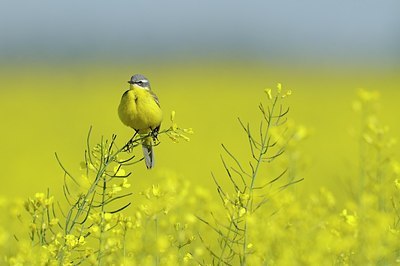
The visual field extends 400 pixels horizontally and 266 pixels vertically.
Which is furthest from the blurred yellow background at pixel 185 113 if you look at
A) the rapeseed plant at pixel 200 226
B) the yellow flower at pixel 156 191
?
the yellow flower at pixel 156 191

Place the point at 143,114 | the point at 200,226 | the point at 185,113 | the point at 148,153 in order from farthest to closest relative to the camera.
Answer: the point at 185,113 < the point at 148,153 < the point at 143,114 < the point at 200,226

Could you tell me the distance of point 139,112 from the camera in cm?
541

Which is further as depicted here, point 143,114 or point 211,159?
point 211,159

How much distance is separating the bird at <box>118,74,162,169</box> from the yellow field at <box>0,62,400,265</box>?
0.24 meters

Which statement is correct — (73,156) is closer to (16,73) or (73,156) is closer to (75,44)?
(16,73)

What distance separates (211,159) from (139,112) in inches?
407

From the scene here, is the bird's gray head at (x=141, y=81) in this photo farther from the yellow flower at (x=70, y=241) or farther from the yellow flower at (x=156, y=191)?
the yellow flower at (x=70, y=241)

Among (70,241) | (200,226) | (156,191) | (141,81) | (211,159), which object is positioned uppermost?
(211,159)

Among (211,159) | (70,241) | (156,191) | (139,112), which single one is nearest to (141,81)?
(139,112)

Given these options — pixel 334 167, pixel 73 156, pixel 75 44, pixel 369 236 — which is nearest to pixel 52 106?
pixel 73 156

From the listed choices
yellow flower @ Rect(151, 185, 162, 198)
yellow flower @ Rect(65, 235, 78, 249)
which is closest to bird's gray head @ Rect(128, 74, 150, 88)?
yellow flower @ Rect(151, 185, 162, 198)

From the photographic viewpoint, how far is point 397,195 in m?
4.46

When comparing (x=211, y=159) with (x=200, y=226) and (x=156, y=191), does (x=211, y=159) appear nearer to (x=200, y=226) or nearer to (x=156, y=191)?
(x=200, y=226)

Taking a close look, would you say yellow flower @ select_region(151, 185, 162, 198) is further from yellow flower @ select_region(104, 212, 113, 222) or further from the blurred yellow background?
the blurred yellow background
